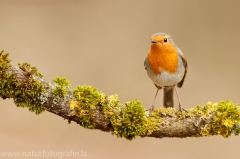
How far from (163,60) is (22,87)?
49.9 inches

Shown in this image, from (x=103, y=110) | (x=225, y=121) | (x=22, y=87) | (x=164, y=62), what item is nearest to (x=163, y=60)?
(x=164, y=62)

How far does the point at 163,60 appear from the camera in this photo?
10.3 ft

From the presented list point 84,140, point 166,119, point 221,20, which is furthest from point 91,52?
point 166,119

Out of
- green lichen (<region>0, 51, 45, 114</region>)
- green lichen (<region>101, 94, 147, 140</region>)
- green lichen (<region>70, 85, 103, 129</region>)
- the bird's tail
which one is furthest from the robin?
green lichen (<region>0, 51, 45, 114</region>)

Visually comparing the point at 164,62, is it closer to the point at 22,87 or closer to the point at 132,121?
the point at 132,121

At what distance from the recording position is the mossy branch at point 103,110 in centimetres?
223

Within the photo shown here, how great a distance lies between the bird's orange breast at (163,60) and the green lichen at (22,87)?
1.12 meters

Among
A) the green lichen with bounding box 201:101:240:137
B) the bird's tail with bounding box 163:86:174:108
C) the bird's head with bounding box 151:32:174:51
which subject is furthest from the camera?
the bird's tail with bounding box 163:86:174:108

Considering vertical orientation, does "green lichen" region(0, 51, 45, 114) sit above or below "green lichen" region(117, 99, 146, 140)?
above

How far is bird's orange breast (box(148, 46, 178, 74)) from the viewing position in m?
3.12

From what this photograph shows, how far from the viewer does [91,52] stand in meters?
5.82

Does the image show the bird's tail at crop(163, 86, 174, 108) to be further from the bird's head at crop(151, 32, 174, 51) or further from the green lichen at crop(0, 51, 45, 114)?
the green lichen at crop(0, 51, 45, 114)

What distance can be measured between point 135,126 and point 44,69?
3.20 m

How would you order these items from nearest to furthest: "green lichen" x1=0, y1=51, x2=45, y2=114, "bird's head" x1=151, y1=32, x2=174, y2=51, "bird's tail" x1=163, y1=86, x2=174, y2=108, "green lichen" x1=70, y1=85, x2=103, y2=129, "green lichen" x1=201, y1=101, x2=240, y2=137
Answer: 1. "green lichen" x1=0, y1=51, x2=45, y2=114
2. "green lichen" x1=70, y1=85, x2=103, y2=129
3. "green lichen" x1=201, y1=101, x2=240, y2=137
4. "bird's head" x1=151, y1=32, x2=174, y2=51
5. "bird's tail" x1=163, y1=86, x2=174, y2=108
